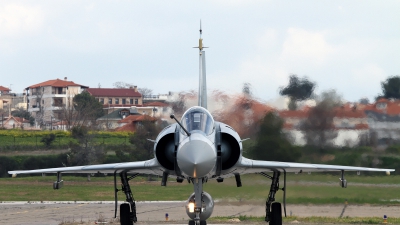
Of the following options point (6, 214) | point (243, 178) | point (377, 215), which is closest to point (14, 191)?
point (6, 214)

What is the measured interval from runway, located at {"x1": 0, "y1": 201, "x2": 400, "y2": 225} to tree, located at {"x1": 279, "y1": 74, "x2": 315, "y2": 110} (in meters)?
3.31

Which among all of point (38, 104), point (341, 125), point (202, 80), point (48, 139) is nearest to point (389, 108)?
point (341, 125)

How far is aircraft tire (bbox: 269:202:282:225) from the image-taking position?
15.7 metres

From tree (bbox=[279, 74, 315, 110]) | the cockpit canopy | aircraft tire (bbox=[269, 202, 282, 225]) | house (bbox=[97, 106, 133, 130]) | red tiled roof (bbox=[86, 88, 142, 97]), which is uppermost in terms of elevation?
red tiled roof (bbox=[86, 88, 142, 97])

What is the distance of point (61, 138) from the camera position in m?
41.4

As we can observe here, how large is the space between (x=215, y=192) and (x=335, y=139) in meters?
3.89

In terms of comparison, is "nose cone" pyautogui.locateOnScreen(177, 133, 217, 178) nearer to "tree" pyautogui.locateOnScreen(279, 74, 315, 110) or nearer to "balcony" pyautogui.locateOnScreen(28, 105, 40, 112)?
"tree" pyautogui.locateOnScreen(279, 74, 315, 110)

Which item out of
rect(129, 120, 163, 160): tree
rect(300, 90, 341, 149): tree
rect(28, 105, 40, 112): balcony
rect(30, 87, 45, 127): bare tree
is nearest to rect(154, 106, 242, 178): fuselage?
rect(300, 90, 341, 149): tree

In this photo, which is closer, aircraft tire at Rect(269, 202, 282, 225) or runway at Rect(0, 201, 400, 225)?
aircraft tire at Rect(269, 202, 282, 225)

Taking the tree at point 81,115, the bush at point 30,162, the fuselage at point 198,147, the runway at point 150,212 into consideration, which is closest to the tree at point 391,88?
the runway at point 150,212

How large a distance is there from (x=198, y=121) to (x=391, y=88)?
32.5 ft

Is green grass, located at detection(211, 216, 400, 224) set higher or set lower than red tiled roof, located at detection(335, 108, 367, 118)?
lower

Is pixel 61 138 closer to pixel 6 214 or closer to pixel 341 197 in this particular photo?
pixel 6 214

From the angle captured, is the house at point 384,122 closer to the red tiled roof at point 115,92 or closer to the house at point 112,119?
the house at point 112,119
